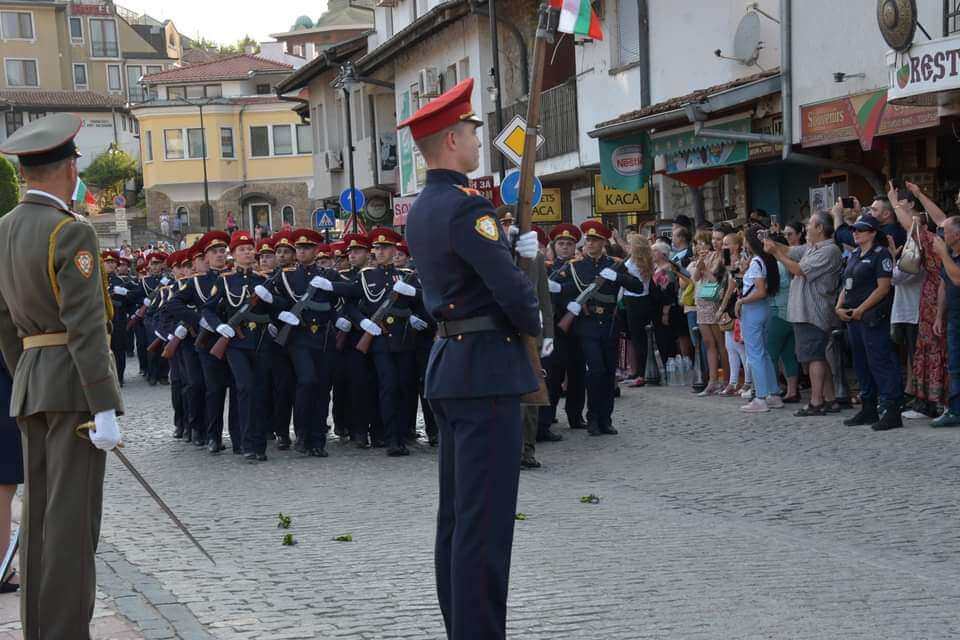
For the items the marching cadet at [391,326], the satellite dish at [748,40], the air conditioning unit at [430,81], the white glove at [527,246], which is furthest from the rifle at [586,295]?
the air conditioning unit at [430,81]

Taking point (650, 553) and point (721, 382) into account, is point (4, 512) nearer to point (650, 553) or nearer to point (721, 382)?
point (650, 553)

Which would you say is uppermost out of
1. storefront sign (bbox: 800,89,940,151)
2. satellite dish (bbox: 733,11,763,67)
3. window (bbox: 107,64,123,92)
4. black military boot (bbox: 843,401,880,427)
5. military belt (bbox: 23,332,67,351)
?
window (bbox: 107,64,123,92)

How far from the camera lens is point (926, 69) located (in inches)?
582

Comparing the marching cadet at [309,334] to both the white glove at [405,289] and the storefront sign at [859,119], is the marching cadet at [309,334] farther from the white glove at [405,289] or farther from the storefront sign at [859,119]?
the storefront sign at [859,119]

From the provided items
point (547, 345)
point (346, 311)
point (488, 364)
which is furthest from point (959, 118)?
point (488, 364)

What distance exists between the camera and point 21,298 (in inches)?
222

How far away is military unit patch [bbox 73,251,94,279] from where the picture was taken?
5.51 metres

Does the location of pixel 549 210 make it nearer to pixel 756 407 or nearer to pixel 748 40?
pixel 748 40

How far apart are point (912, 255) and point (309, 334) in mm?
5421

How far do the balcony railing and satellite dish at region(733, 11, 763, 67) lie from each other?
7.45 metres

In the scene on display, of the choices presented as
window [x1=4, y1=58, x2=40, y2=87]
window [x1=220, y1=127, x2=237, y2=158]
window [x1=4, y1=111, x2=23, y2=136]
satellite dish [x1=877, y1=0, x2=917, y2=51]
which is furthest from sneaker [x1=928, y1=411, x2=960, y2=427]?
window [x1=4, y1=58, x2=40, y2=87]

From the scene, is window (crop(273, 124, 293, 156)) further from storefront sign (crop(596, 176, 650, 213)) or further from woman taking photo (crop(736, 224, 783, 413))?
woman taking photo (crop(736, 224, 783, 413))

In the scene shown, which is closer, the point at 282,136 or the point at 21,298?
the point at 21,298

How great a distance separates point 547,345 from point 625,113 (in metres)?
17.7
